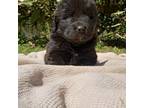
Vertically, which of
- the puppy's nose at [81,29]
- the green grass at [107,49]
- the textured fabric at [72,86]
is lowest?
the textured fabric at [72,86]

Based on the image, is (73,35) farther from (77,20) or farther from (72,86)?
(72,86)

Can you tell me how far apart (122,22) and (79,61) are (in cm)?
17

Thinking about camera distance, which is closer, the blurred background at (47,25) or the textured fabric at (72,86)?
the textured fabric at (72,86)

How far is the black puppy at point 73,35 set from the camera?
8.82 ft

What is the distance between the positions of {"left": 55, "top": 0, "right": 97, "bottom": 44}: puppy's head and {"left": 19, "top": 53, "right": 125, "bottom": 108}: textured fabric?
3.7 inches

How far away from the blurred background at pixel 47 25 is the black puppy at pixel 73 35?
3 cm

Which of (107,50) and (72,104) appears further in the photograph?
(107,50)

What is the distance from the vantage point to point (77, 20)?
2.68 meters

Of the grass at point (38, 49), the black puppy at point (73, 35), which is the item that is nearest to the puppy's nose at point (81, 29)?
the black puppy at point (73, 35)

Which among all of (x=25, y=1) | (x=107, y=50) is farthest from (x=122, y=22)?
(x=25, y=1)

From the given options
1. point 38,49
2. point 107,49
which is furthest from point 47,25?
point 107,49

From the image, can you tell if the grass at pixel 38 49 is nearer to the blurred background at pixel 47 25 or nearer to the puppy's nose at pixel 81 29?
the blurred background at pixel 47 25
